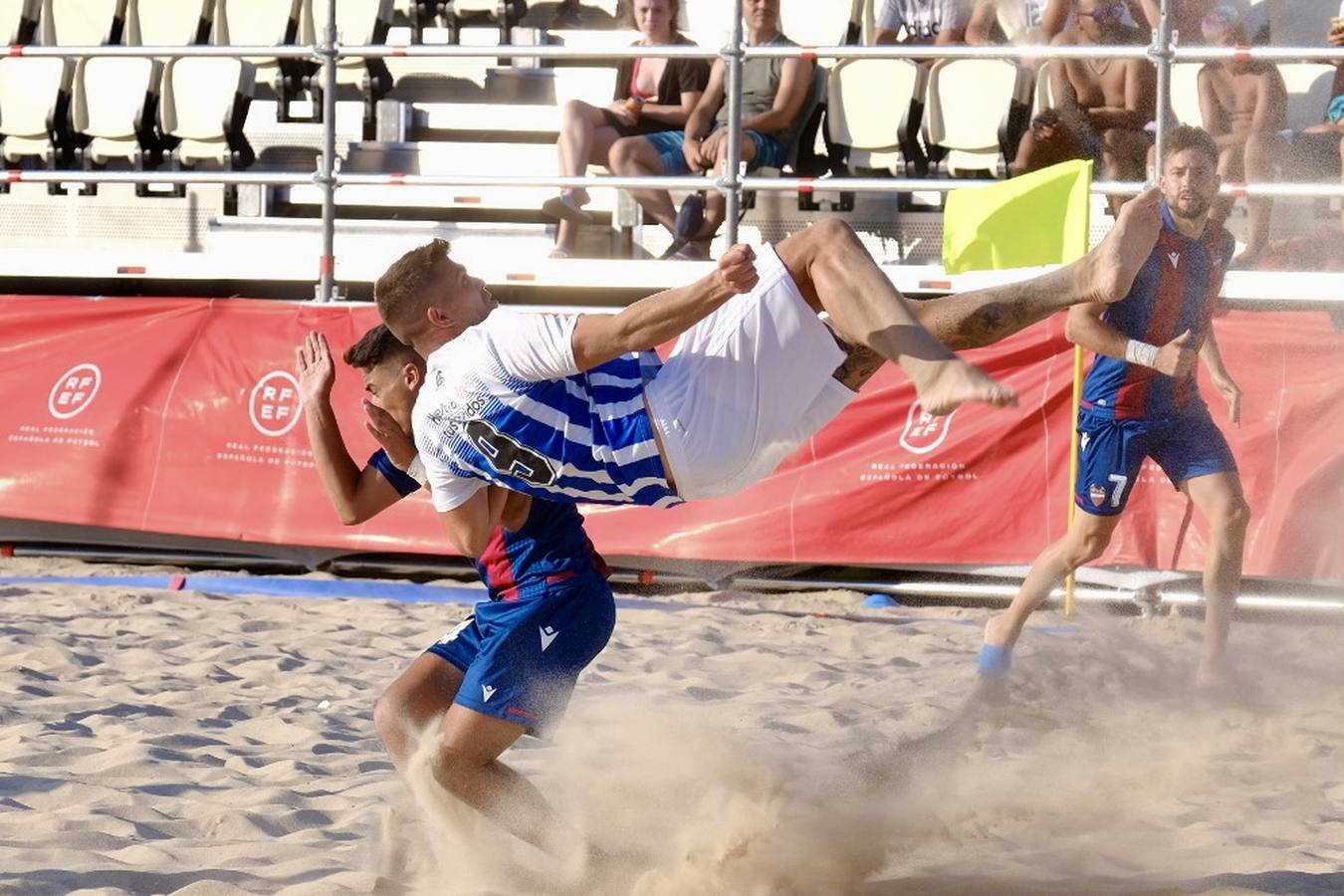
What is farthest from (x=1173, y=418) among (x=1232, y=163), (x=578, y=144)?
(x=578, y=144)

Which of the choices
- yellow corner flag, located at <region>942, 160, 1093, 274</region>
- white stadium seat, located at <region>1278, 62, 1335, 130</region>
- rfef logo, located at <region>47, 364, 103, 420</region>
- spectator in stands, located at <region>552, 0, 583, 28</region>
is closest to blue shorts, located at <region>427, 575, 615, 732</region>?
yellow corner flag, located at <region>942, 160, 1093, 274</region>

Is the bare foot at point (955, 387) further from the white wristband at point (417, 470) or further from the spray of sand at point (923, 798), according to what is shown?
the white wristband at point (417, 470)

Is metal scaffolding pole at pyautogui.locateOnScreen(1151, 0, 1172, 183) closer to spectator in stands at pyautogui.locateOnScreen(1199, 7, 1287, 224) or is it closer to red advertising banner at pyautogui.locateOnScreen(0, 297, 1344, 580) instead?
spectator in stands at pyautogui.locateOnScreen(1199, 7, 1287, 224)

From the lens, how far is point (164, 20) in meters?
10.3

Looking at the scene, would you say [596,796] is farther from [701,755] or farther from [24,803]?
[24,803]

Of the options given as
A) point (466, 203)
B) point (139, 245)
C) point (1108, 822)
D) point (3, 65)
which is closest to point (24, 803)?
point (1108, 822)

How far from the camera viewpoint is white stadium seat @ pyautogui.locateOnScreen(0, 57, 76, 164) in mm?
9500

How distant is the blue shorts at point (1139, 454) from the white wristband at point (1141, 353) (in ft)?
1.44

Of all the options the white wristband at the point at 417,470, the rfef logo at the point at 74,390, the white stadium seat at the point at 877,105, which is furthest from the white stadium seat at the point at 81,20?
the white wristband at the point at 417,470

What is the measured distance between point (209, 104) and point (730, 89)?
3512 millimetres

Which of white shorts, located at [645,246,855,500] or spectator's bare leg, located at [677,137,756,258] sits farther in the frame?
spectator's bare leg, located at [677,137,756,258]

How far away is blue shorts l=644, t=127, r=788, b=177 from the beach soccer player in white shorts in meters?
4.66

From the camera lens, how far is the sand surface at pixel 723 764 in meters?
3.57

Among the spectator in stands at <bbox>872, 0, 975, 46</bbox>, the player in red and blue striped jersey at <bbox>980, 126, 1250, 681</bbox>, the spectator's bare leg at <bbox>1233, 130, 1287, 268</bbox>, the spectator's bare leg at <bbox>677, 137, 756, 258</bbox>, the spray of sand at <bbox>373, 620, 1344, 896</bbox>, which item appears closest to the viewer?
the spray of sand at <bbox>373, 620, 1344, 896</bbox>
